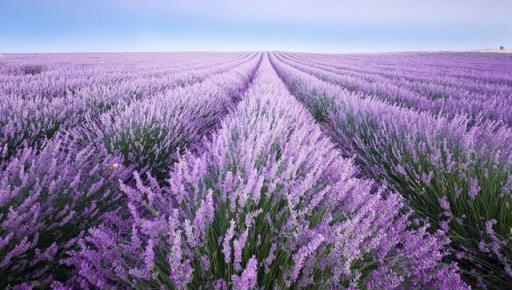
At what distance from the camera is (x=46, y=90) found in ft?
16.6

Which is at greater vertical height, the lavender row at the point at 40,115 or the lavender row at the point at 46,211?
the lavender row at the point at 40,115

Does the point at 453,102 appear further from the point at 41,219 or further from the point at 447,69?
the point at 447,69

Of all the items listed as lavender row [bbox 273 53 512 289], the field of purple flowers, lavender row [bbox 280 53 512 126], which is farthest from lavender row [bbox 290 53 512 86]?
the field of purple flowers

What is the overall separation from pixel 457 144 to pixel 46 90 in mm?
5883

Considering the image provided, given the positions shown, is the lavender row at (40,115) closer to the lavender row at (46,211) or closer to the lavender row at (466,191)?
the lavender row at (46,211)

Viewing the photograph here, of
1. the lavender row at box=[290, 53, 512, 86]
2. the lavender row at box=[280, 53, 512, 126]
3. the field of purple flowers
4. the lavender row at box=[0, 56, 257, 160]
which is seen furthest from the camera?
the lavender row at box=[290, 53, 512, 86]

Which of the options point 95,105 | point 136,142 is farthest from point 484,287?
point 95,105

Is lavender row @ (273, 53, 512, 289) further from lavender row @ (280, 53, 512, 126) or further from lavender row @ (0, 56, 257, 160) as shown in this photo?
lavender row @ (0, 56, 257, 160)

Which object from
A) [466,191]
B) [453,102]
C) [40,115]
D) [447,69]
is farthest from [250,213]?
[447,69]

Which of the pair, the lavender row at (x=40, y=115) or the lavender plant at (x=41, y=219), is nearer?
the lavender plant at (x=41, y=219)

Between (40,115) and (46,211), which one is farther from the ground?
(40,115)

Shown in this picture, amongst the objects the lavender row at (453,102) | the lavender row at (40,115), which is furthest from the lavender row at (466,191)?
the lavender row at (40,115)

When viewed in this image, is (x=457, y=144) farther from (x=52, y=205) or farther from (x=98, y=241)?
(x=52, y=205)

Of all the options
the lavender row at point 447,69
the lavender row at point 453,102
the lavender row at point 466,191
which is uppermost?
the lavender row at point 447,69
